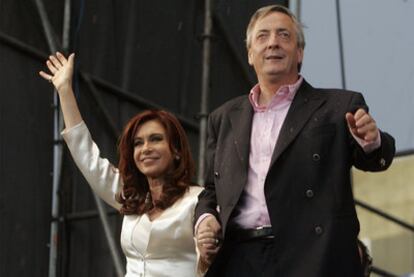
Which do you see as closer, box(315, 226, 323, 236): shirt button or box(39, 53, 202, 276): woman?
box(315, 226, 323, 236): shirt button

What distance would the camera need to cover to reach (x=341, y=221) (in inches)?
121

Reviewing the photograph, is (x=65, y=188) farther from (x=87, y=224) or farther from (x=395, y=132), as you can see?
(x=395, y=132)

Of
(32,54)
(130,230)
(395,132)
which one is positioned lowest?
(130,230)

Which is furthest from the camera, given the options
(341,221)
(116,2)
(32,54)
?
(116,2)

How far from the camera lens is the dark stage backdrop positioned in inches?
228

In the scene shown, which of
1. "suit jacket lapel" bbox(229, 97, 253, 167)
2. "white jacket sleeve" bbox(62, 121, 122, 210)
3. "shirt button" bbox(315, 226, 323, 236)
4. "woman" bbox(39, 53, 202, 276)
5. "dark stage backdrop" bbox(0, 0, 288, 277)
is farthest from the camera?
"dark stage backdrop" bbox(0, 0, 288, 277)

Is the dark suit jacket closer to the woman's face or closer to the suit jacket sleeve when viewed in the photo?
the suit jacket sleeve

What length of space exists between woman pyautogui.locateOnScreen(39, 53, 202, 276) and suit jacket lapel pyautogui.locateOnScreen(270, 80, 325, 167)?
709 millimetres

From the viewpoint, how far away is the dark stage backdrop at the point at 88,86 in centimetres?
580

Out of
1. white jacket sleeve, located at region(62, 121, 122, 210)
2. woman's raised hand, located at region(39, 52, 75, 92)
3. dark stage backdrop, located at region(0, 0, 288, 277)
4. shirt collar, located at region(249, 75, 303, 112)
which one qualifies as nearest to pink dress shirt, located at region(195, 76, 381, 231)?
shirt collar, located at region(249, 75, 303, 112)

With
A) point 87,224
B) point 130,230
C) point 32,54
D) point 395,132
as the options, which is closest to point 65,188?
point 87,224

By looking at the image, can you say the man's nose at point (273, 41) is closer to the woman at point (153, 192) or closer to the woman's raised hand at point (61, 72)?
the woman at point (153, 192)

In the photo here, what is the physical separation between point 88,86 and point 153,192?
90.3 inches

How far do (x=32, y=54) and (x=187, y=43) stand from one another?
3.28 ft
